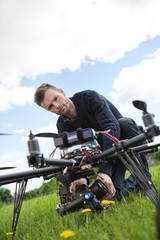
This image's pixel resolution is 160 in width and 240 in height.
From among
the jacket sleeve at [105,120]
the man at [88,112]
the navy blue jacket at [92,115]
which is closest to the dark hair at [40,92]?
the man at [88,112]

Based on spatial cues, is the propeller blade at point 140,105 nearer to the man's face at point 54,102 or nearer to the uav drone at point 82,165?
the uav drone at point 82,165

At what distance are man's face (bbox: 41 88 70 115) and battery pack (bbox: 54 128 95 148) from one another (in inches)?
48.6

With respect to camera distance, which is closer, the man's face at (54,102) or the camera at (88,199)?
the camera at (88,199)

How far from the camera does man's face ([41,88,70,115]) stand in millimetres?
3559

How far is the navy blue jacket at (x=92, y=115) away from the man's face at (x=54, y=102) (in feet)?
0.99

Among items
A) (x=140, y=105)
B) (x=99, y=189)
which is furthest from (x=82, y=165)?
(x=140, y=105)

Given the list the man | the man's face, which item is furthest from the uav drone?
the man's face

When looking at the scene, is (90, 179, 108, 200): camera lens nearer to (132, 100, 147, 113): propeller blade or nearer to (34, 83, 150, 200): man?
(34, 83, 150, 200): man

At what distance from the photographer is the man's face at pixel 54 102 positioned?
140 inches

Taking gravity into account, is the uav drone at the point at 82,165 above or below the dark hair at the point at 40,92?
below

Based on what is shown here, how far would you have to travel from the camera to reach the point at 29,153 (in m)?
1.83

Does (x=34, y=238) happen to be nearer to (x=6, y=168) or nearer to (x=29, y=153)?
(x=6, y=168)

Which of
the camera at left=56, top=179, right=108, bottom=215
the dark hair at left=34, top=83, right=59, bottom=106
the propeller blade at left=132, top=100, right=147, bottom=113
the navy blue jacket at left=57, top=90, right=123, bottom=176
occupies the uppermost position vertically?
the dark hair at left=34, top=83, right=59, bottom=106

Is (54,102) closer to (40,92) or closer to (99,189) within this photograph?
(40,92)
